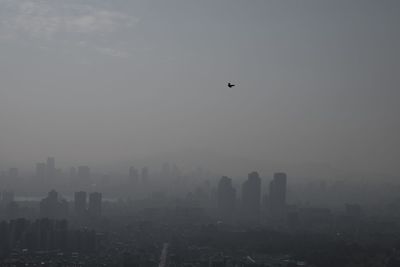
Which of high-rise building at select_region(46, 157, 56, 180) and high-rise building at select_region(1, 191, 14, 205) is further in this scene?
high-rise building at select_region(46, 157, 56, 180)

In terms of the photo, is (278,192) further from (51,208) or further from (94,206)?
(51,208)

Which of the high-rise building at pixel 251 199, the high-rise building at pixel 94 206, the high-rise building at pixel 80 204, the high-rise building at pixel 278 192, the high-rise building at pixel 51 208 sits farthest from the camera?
the high-rise building at pixel 278 192

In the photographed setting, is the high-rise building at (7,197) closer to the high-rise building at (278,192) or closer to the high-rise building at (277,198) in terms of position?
the high-rise building at (277,198)

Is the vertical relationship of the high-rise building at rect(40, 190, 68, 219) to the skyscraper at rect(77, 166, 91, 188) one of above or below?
below

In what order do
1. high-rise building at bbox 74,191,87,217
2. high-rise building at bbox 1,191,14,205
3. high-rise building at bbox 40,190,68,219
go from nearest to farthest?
high-rise building at bbox 40,190,68,219
high-rise building at bbox 74,191,87,217
high-rise building at bbox 1,191,14,205

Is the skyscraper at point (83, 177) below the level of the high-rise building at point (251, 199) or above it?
above

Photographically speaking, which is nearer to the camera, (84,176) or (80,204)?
(80,204)

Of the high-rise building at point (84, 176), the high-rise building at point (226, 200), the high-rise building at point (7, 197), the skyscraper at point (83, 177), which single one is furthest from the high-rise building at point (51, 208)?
the high-rise building at point (84, 176)

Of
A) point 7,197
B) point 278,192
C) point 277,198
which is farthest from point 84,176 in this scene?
point 277,198

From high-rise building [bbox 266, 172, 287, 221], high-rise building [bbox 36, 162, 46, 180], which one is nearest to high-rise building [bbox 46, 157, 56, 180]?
high-rise building [bbox 36, 162, 46, 180]

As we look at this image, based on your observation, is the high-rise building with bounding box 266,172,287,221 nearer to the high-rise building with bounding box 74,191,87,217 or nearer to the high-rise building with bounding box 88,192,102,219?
the high-rise building with bounding box 88,192,102,219
